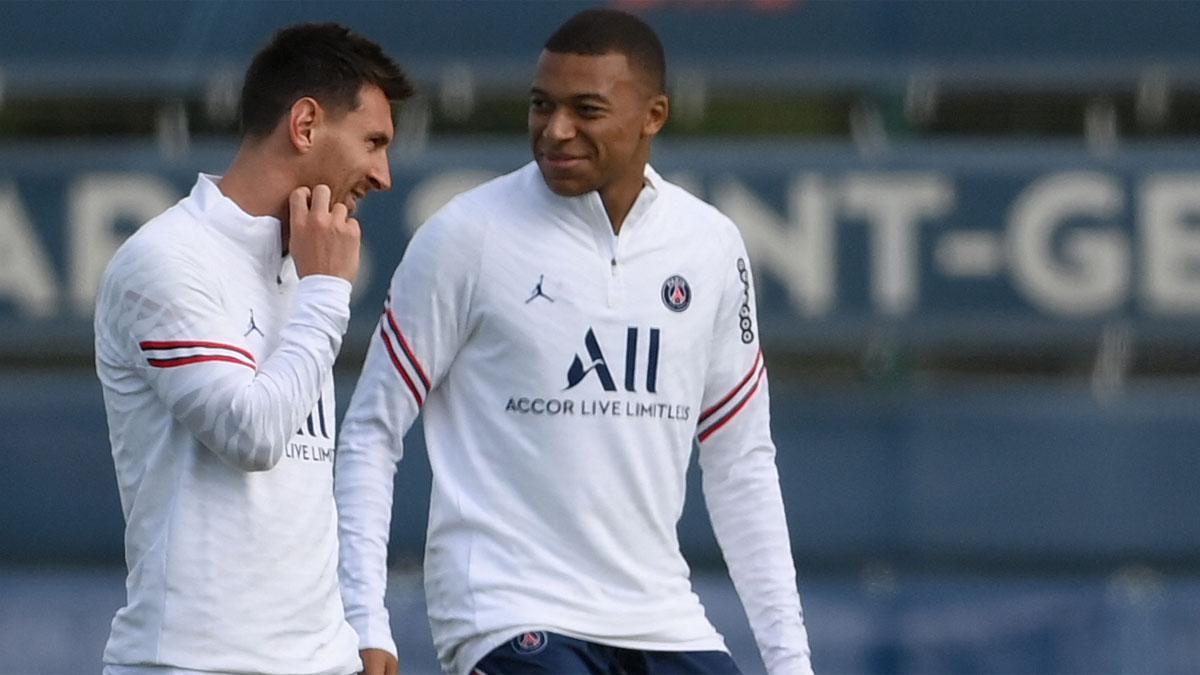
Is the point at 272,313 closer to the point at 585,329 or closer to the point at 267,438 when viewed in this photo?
the point at 267,438

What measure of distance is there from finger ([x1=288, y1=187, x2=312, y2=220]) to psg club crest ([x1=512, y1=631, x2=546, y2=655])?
0.83m

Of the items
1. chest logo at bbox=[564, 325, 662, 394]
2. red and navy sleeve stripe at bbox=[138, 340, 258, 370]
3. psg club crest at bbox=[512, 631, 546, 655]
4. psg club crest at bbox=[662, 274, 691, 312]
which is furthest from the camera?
psg club crest at bbox=[662, 274, 691, 312]

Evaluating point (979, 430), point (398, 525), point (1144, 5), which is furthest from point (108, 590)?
point (1144, 5)

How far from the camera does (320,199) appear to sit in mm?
3516

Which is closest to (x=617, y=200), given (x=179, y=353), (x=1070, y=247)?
(x=179, y=353)

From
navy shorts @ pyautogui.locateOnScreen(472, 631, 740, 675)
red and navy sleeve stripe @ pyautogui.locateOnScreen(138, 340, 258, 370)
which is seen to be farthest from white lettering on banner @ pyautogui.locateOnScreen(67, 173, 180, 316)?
red and navy sleeve stripe @ pyautogui.locateOnScreen(138, 340, 258, 370)

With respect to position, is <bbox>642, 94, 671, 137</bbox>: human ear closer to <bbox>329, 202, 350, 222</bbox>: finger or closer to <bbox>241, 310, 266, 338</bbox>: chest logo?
<bbox>329, 202, 350, 222</bbox>: finger

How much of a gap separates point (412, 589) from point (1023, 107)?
8.53 ft

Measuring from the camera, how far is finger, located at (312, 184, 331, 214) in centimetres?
350

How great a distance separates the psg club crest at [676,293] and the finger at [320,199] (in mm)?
784

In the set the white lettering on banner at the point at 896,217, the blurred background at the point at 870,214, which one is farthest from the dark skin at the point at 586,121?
the white lettering on banner at the point at 896,217

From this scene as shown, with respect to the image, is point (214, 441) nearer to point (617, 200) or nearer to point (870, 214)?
point (617, 200)

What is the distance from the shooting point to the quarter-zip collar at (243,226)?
3.44 m

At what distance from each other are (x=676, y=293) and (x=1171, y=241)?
14.1ft
